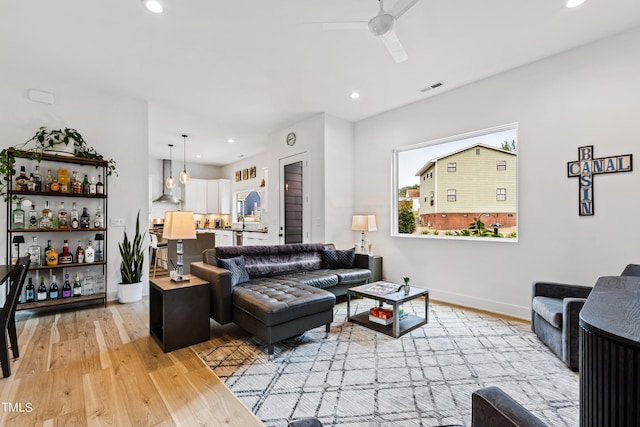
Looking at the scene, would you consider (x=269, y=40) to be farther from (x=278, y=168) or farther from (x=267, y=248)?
(x=278, y=168)

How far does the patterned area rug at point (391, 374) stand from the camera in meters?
1.81

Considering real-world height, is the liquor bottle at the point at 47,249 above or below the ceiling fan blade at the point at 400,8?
below

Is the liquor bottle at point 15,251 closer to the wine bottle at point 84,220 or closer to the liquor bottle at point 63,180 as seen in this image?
the wine bottle at point 84,220

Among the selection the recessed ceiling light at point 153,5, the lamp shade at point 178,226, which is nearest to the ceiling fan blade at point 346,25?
the recessed ceiling light at point 153,5

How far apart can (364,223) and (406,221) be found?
69 cm

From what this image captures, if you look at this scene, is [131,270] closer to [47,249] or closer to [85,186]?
Answer: [47,249]

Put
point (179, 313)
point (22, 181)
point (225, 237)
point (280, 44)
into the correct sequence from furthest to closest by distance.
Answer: point (225, 237), point (22, 181), point (280, 44), point (179, 313)

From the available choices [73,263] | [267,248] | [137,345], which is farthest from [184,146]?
[137,345]

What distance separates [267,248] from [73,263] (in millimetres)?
2416

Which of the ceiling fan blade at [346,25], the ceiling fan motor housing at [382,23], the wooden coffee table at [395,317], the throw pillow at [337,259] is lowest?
the wooden coffee table at [395,317]

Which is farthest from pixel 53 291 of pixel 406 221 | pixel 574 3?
pixel 574 3

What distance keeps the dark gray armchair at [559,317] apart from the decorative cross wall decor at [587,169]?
0.92m

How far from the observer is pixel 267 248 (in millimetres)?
4004

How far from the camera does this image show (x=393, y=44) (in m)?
2.37
